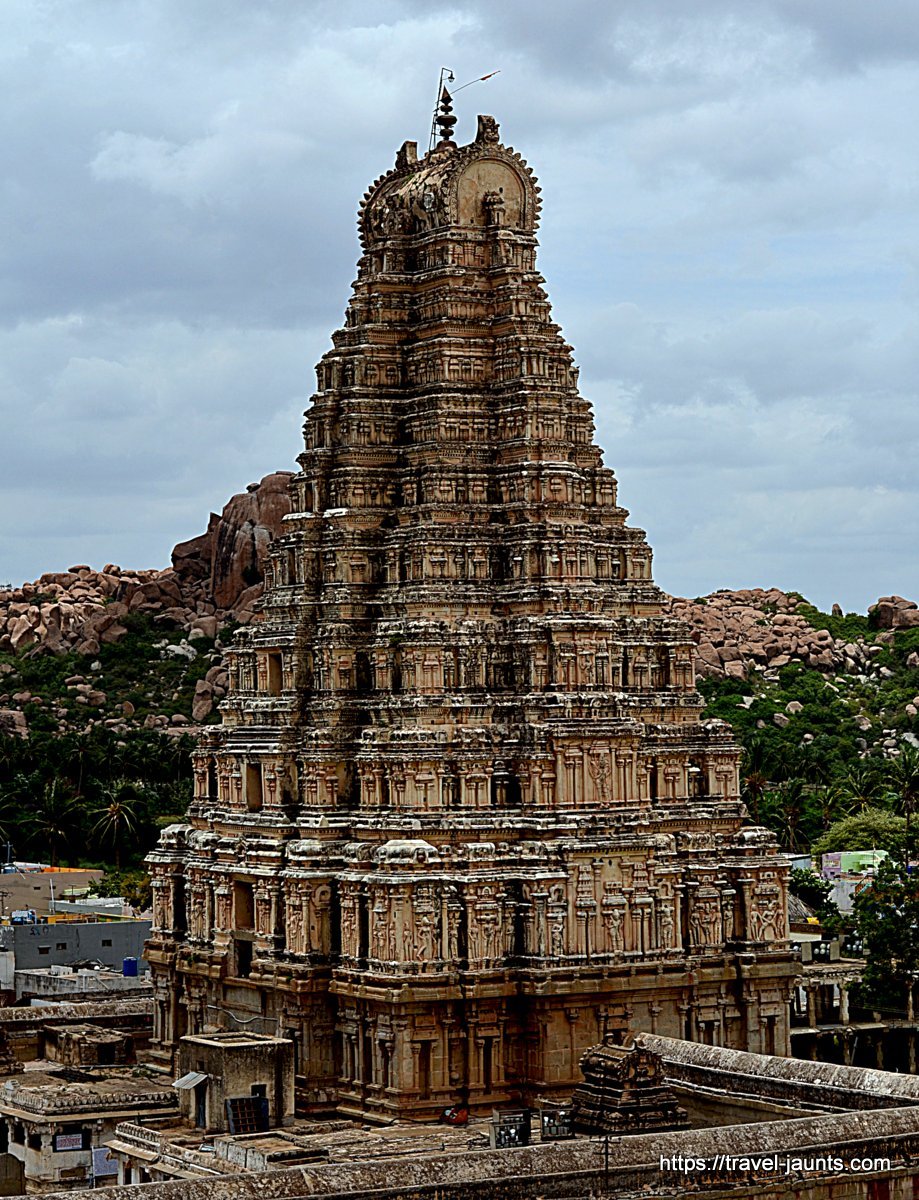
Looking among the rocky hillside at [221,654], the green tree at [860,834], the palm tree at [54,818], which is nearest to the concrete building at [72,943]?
the palm tree at [54,818]

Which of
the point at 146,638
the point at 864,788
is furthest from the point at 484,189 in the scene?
the point at 146,638

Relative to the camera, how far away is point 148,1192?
37312 mm

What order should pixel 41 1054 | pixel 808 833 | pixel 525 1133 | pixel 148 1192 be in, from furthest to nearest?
pixel 808 833
pixel 41 1054
pixel 525 1133
pixel 148 1192

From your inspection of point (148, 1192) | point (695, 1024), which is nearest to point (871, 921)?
point (695, 1024)

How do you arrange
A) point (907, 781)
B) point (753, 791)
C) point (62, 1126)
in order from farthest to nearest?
point (753, 791) < point (907, 781) < point (62, 1126)

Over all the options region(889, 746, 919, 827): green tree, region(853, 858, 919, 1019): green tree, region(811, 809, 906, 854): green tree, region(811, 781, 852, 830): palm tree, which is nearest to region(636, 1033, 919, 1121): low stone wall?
region(853, 858, 919, 1019): green tree

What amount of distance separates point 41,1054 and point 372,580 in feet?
48.5

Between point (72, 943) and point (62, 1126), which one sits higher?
point (72, 943)

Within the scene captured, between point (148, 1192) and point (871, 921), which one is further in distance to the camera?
point (871, 921)

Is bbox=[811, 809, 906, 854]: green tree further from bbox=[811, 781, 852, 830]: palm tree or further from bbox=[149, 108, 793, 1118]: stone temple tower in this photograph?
bbox=[149, 108, 793, 1118]: stone temple tower

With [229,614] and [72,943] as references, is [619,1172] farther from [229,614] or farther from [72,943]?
[229,614]

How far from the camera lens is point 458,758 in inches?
2046

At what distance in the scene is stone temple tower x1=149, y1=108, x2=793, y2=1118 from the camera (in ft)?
166

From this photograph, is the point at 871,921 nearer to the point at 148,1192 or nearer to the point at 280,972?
the point at 280,972
